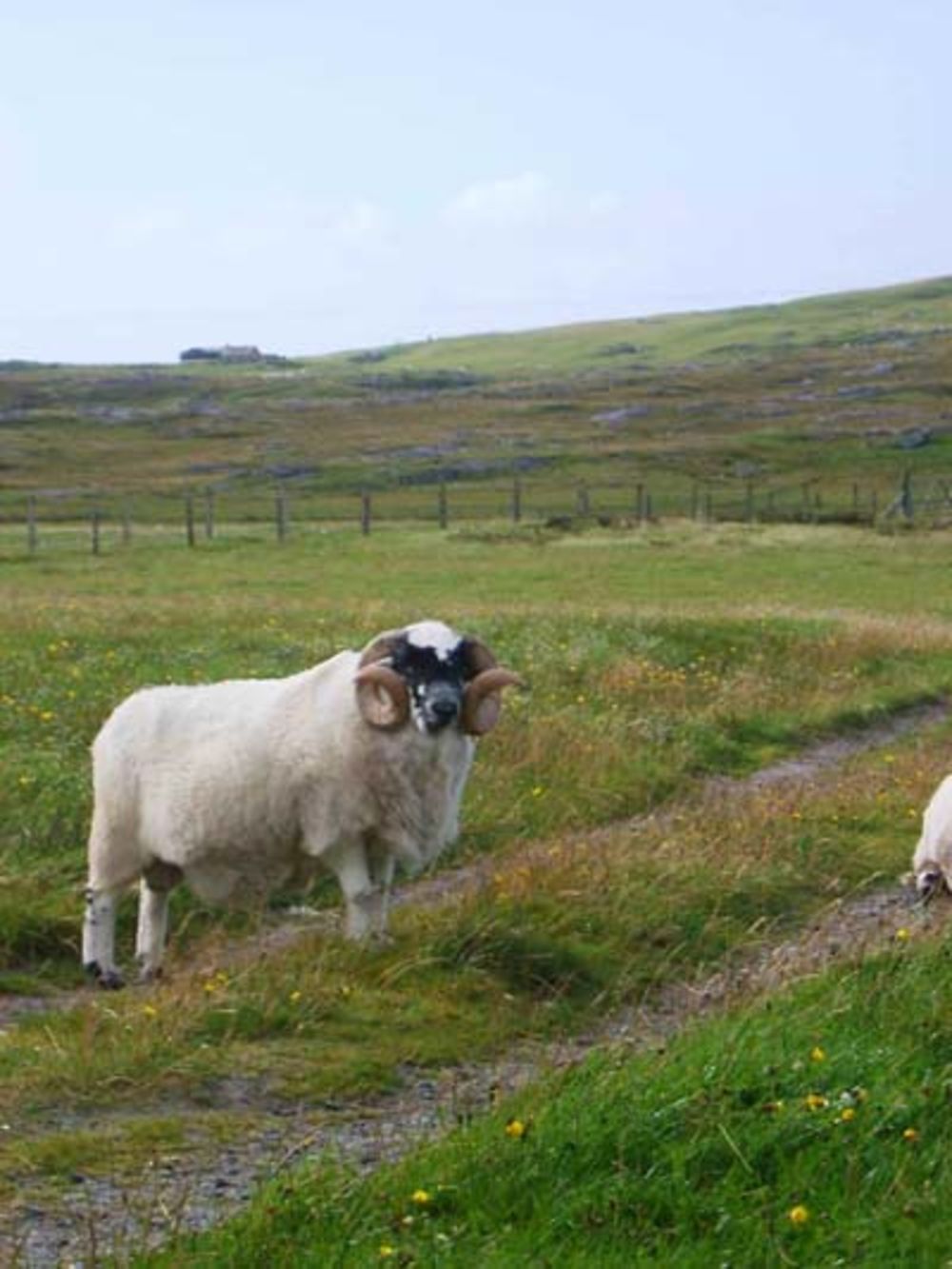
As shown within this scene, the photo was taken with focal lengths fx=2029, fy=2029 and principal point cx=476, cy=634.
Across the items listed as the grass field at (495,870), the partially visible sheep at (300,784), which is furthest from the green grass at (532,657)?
the partially visible sheep at (300,784)

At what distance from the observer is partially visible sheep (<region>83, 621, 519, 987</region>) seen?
40.0ft

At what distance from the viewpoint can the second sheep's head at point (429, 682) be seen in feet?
39.6

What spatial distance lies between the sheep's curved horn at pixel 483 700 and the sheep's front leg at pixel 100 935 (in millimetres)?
2498

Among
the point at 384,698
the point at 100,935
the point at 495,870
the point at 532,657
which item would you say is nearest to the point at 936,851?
the point at 495,870

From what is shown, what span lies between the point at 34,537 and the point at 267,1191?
54.3 m

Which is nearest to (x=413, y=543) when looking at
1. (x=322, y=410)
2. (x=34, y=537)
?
(x=34, y=537)

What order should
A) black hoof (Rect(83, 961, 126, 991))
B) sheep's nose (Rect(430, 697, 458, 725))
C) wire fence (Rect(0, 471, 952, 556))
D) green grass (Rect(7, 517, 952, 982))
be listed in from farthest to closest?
wire fence (Rect(0, 471, 952, 556)) < green grass (Rect(7, 517, 952, 982)) < black hoof (Rect(83, 961, 126, 991)) < sheep's nose (Rect(430, 697, 458, 725))

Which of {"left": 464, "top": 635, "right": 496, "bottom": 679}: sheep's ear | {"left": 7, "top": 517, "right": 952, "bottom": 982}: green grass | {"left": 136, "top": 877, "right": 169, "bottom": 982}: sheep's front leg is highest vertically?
{"left": 464, "top": 635, "right": 496, "bottom": 679}: sheep's ear

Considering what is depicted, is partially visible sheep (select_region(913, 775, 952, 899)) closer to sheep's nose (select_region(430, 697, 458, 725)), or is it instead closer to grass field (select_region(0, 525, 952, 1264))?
grass field (select_region(0, 525, 952, 1264))

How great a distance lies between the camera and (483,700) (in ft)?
40.3

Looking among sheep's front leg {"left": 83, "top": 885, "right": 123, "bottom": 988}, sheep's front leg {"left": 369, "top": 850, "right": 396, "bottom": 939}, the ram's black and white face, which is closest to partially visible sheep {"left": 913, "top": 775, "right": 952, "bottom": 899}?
the ram's black and white face

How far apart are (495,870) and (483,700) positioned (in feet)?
7.21

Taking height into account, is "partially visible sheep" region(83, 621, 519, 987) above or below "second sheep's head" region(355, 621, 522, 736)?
below

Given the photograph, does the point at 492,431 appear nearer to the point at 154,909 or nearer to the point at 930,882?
the point at 930,882
